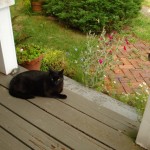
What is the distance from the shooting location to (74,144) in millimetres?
2006

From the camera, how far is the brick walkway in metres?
3.59

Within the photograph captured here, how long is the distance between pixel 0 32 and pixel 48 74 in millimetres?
673

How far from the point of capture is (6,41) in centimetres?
264

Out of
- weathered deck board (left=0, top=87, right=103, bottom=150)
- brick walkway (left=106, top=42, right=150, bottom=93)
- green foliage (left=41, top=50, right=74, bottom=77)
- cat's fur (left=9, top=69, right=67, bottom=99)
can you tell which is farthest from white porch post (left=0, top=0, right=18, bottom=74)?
brick walkway (left=106, top=42, right=150, bottom=93)

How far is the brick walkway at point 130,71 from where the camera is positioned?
11.8 ft

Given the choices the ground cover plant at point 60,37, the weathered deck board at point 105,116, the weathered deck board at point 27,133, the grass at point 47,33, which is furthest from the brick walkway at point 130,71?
the weathered deck board at point 27,133

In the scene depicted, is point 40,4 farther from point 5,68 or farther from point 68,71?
point 5,68

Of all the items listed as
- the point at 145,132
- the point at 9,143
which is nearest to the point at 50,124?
the point at 9,143

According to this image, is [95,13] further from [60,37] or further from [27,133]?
[27,133]

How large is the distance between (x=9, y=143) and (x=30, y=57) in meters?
1.35

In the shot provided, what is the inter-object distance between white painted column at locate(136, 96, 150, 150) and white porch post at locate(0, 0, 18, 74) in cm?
166

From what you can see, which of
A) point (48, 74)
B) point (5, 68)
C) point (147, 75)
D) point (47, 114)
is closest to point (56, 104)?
point (47, 114)

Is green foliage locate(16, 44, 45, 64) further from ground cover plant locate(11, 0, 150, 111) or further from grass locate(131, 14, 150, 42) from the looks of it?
grass locate(131, 14, 150, 42)

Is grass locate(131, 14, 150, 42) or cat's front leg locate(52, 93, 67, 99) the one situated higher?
cat's front leg locate(52, 93, 67, 99)
